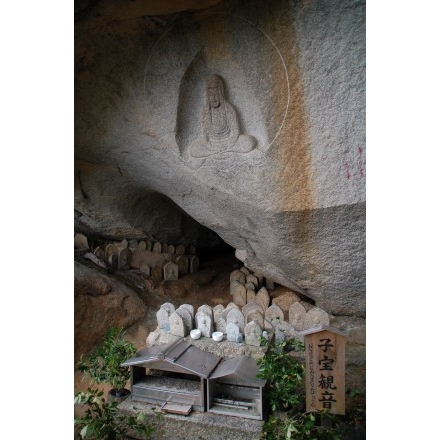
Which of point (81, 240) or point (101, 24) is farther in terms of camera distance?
point (81, 240)

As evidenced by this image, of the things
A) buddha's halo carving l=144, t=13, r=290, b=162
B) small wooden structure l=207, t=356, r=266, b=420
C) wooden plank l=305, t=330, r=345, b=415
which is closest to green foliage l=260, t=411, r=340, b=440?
wooden plank l=305, t=330, r=345, b=415

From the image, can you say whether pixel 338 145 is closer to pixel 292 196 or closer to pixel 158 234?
pixel 292 196

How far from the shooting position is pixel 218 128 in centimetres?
271

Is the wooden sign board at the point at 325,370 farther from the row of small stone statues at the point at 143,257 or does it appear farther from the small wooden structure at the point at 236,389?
the row of small stone statues at the point at 143,257

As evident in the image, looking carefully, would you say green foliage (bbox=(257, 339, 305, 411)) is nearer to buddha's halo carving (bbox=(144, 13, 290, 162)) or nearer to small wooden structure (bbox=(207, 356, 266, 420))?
small wooden structure (bbox=(207, 356, 266, 420))

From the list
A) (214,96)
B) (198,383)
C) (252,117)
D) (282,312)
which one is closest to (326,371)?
(198,383)

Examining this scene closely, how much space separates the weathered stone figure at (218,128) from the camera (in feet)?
8.57

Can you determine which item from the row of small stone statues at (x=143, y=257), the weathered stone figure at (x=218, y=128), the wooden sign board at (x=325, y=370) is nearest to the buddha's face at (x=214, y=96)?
the weathered stone figure at (x=218, y=128)

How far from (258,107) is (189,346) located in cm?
190

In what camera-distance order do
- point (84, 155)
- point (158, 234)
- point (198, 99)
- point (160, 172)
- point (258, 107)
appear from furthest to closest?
point (158, 234) → point (84, 155) → point (160, 172) → point (198, 99) → point (258, 107)

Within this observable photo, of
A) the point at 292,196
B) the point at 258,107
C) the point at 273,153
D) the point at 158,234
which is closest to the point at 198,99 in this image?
the point at 258,107

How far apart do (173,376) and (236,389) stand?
0.52m

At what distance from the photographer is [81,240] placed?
4793 millimetres

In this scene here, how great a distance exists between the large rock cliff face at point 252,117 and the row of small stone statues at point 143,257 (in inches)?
68.5
